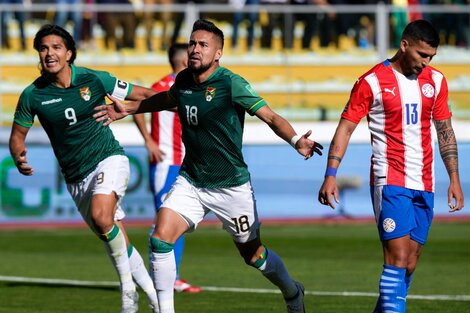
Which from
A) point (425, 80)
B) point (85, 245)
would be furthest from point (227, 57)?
point (425, 80)

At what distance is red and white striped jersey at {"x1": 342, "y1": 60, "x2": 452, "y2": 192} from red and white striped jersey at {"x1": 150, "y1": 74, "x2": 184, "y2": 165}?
4700 mm

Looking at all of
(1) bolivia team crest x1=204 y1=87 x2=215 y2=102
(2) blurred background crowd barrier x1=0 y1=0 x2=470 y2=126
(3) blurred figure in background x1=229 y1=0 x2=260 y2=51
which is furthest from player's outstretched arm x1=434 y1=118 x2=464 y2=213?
(3) blurred figure in background x1=229 y1=0 x2=260 y2=51

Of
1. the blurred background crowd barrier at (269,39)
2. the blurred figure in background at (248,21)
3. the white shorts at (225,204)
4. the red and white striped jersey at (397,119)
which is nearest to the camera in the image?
the red and white striped jersey at (397,119)

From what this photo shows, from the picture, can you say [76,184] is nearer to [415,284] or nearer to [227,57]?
[415,284]

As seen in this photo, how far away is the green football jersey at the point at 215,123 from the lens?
893cm

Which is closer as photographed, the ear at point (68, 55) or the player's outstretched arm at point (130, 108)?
the player's outstretched arm at point (130, 108)

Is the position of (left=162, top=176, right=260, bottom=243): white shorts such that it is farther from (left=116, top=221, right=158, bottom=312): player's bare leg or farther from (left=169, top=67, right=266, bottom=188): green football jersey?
(left=116, top=221, right=158, bottom=312): player's bare leg

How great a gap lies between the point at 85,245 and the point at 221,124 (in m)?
9.39

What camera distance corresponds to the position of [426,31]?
27.7 feet

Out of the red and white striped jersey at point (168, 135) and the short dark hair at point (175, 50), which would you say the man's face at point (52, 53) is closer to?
the short dark hair at point (175, 50)

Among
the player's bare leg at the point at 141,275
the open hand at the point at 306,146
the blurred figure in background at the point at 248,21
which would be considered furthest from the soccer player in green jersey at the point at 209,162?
the blurred figure in background at the point at 248,21

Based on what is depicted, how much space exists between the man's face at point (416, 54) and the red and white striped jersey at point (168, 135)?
4909 mm

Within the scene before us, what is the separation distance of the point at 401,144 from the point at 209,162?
1581mm

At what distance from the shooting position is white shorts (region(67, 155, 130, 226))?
10.3 meters
